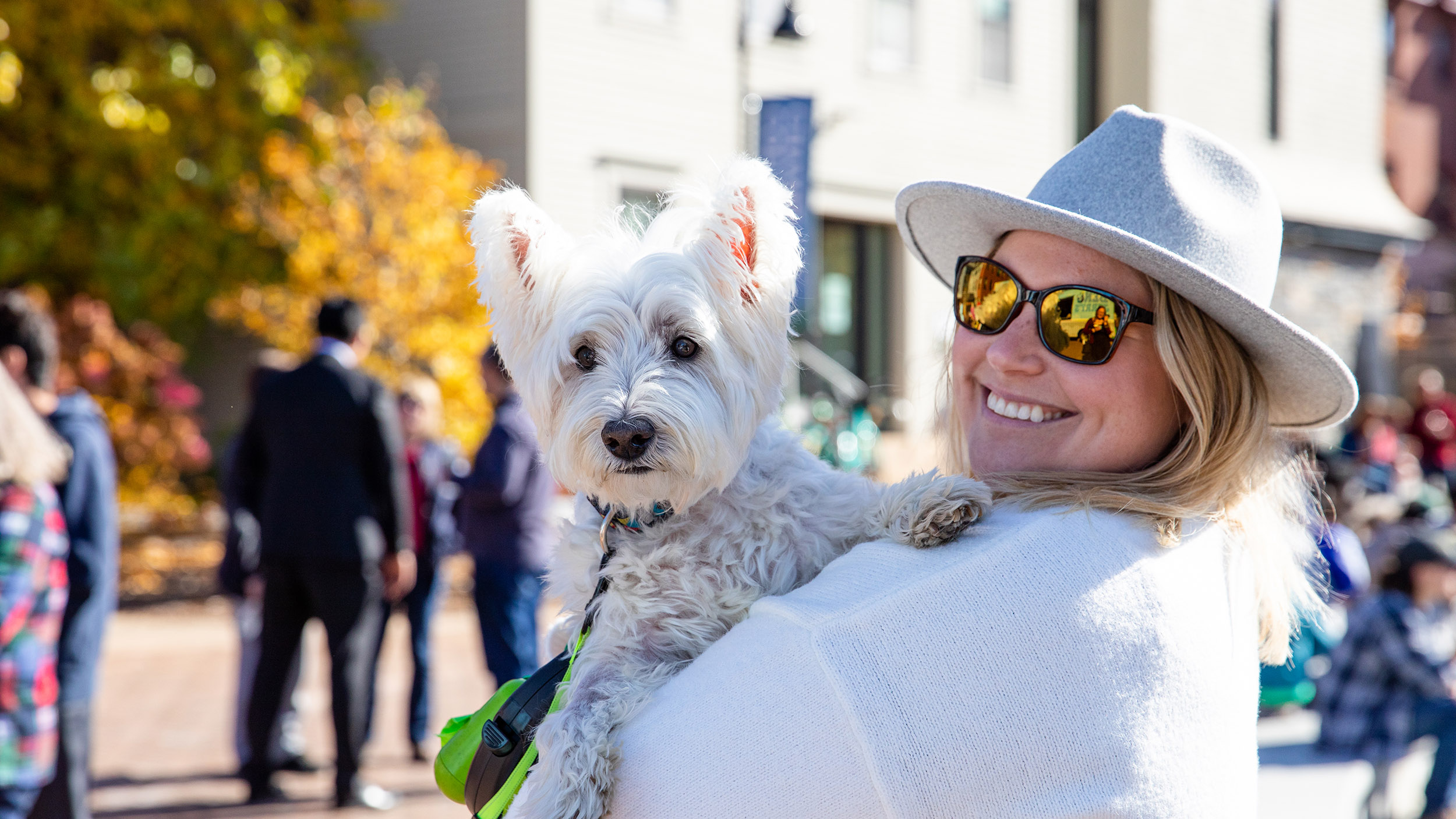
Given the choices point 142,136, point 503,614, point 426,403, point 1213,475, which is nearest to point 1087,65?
point 142,136

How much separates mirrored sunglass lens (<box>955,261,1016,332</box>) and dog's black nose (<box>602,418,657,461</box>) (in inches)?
23.6

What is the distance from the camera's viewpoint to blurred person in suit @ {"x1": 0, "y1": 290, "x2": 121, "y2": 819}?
4.35 m

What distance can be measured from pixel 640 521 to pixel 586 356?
12.0 inches

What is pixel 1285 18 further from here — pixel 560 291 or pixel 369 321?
pixel 560 291

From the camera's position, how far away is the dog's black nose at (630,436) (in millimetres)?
1872

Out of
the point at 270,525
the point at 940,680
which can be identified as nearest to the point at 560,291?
the point at 940,680

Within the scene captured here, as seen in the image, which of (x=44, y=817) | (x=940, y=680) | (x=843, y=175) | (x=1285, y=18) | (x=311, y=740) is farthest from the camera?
(x=1285, y=18)

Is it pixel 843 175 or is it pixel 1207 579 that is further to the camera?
pixel 843 175

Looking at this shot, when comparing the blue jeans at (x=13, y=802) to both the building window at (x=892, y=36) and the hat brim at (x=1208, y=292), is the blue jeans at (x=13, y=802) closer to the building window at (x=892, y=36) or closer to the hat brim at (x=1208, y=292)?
the hat brim at (x=1208, y=292)

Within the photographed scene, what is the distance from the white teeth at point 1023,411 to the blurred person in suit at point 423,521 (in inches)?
214

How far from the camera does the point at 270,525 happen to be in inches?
234

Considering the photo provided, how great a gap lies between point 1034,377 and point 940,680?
667mm

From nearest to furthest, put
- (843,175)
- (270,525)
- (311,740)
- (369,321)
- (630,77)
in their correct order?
→ (270,525), (311,740), (369,321), (630,77), (843,175)

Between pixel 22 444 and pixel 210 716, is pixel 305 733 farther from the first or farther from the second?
pixel 22 444
